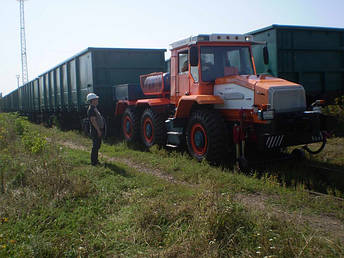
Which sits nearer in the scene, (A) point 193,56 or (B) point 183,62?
(A) point 193,56

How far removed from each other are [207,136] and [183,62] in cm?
213

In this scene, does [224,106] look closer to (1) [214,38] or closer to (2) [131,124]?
(1) [214,38]

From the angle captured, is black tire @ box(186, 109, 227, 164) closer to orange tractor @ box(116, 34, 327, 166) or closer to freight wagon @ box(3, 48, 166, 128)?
orange tractor @ box(116, 34, 327, 166)

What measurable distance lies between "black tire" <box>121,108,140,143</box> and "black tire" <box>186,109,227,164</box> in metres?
2.84

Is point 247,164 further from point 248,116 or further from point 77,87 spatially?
point 77,87

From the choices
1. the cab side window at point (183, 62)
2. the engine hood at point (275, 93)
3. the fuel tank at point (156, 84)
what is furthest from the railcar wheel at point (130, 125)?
the engine hood at point (275, 93)

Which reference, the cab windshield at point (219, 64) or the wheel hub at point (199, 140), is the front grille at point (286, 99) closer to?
the cab windshield at point (219, 64)

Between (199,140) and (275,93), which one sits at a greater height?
(275,93)

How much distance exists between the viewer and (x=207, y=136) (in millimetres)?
7148

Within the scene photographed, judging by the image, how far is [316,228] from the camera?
4.07m

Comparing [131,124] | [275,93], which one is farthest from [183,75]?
[131,124]

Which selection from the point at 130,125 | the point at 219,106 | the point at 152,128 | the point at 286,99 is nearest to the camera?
the point at 286,99

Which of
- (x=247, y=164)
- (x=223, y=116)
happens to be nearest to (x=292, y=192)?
(x=247, y=164)

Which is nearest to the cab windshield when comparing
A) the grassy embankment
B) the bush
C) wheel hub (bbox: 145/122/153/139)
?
the grassy embankment
